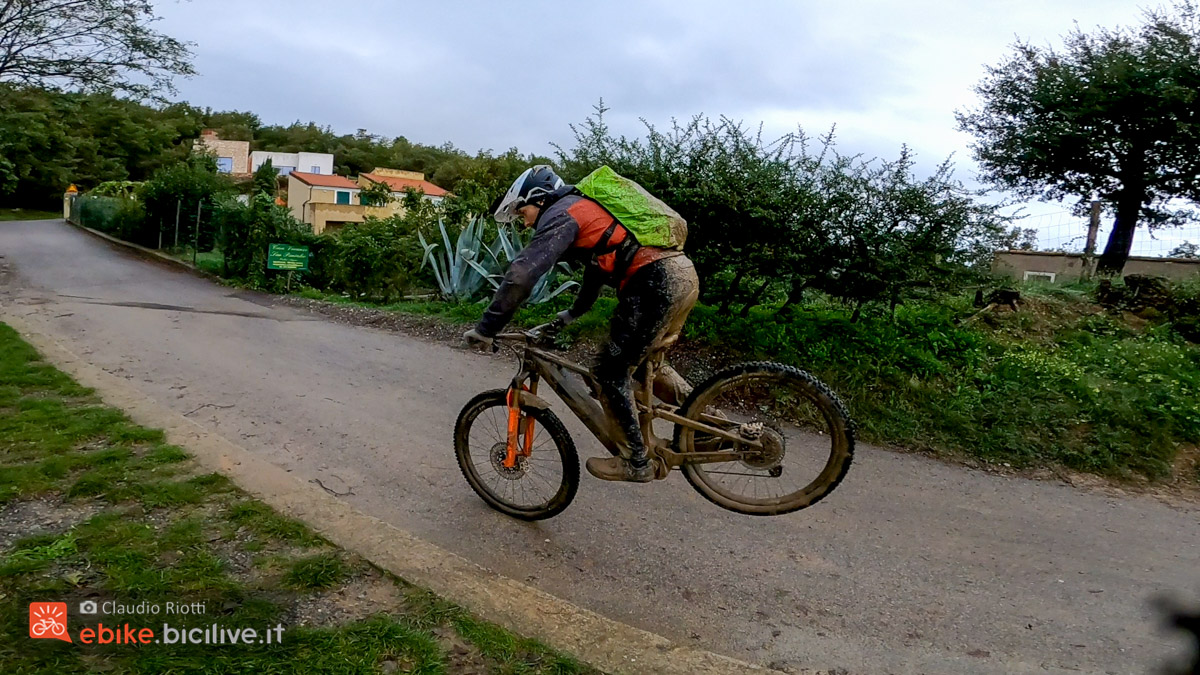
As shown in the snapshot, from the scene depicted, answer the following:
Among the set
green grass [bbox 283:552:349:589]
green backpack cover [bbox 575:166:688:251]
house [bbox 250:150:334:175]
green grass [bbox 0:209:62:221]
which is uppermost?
house [bbox 250:150:334:175]

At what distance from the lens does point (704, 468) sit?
163 inches

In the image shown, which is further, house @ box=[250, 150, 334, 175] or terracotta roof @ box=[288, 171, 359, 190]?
house @ box=[250, 150, 334, 175]

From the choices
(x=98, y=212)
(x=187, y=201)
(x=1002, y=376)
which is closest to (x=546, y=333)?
(x=1002, y=376)

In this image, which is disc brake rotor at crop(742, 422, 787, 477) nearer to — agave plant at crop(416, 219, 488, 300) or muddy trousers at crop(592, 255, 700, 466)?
muddy trousers at crop(592, 255, 700, 466)

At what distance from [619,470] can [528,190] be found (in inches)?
59.1

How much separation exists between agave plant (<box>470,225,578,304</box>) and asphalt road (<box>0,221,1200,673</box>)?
9.15 ft

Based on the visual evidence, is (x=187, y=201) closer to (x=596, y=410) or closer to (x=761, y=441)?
(x=596, y=410)

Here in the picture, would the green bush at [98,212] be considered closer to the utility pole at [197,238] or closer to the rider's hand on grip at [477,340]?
the utility pole at [197,238]

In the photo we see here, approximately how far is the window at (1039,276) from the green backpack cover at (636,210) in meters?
9.55

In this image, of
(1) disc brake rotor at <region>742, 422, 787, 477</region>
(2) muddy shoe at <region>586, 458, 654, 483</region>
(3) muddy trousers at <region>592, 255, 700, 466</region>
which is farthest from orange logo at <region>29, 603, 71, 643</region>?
(1) disc brake rotor at <region>742, 422, 787, 477</region>

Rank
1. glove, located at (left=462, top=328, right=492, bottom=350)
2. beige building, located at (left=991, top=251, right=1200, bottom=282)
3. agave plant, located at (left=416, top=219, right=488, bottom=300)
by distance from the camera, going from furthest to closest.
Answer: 1. agave plant, located at (left=416, top=219, right=488, bottom=300)
2. beige building, located at (left=991, top=251, right=1200, bottom=282)
3. glove, located at (left=462, top=328, right=492, bottom=350)

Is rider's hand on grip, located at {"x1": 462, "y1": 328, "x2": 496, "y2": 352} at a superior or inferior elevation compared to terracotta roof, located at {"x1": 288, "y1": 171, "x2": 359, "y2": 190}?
inferior

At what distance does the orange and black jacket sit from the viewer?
144 inches

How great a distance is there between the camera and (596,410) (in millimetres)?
4117
